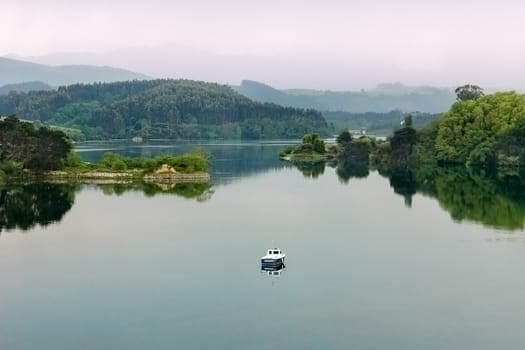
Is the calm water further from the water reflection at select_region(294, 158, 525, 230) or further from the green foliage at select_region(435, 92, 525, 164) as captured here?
the green foliage at select_region(435, 92, 525, 164)

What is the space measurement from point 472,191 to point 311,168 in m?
17.0

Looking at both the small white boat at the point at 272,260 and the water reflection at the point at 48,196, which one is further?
the water reflection at the point at 48,196

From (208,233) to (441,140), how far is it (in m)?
32.7

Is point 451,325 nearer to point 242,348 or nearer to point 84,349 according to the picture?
point 242,348

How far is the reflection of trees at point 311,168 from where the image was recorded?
4665cm

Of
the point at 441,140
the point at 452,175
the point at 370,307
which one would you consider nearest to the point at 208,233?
the point at 370,307

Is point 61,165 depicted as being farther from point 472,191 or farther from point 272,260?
point 272,260

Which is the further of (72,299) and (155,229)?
(155,229)

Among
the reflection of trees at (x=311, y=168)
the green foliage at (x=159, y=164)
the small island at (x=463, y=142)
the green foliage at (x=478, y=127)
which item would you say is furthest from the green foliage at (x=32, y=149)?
the green foliage at (x=478, y=127)

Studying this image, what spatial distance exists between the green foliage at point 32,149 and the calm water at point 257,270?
579 cm

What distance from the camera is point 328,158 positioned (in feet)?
194

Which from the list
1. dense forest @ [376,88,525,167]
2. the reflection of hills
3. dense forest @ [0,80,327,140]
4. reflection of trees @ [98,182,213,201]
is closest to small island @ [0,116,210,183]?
reflection of trees @ [98,182,213,201]

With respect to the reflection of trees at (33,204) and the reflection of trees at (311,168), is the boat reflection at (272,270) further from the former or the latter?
the reflection of trees at (311,168)

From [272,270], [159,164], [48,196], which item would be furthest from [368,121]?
[272,270]
